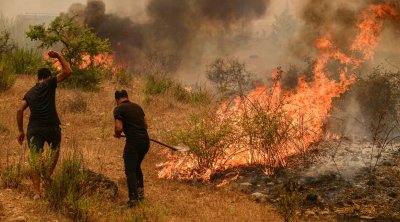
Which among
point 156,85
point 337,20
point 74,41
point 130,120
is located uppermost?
point 337,20

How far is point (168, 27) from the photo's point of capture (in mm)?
22359

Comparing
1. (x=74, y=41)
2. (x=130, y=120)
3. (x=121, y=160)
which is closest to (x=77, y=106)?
(x=74, y=41)

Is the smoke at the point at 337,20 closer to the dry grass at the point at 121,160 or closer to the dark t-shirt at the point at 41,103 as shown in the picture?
the dry grass at the point at 121,160

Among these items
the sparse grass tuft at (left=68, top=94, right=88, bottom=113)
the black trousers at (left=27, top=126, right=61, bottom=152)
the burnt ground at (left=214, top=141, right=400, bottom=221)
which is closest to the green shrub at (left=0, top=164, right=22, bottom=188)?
the black trousers at (left=27, top=126, right=61, bottom=152)

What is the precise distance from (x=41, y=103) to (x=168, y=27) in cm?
1730

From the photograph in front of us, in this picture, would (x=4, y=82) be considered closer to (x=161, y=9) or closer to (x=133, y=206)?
(x=133, y=206)

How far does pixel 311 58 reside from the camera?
56.9ft

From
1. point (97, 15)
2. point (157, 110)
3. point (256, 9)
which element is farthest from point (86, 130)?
point (97, 15)

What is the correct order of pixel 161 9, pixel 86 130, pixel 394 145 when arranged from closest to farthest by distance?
1. pixel 394 145
2. pixel 86 130
3. pixel 161 9

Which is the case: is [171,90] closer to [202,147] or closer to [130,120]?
[202,147]

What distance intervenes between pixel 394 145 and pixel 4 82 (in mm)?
10684

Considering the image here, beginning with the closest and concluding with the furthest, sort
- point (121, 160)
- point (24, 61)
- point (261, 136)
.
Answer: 1. point (261, 136)
2. point (121, 160)
3. point (24, 61)

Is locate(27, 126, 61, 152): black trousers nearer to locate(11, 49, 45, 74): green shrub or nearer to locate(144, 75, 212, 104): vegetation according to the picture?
locate(144, 75, 212, 104): vegetation

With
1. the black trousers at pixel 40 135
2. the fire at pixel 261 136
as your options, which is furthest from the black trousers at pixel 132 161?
the fire at pixel 261 136
